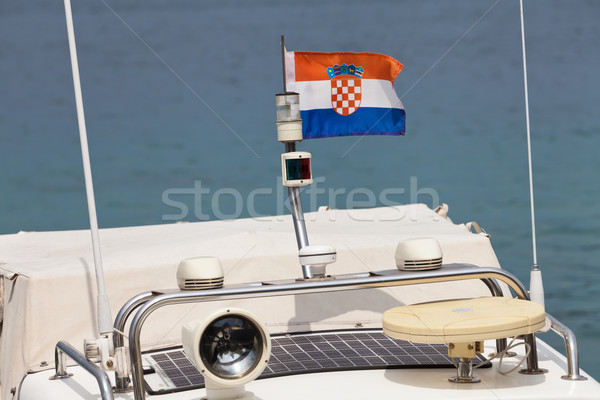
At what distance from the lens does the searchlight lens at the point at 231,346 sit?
3.36 m

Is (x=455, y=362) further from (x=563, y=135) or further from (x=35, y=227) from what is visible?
(x=563, y=135)

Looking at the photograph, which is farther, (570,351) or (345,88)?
(345,88)

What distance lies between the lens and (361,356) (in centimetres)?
411

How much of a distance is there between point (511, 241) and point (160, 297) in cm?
1334

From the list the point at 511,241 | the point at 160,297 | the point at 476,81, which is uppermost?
the point at 476,81

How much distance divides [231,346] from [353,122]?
2.37 m

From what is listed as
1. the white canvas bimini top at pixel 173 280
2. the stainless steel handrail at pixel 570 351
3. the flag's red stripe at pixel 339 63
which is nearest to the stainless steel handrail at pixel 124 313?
the white canvas bimini top at pixel 173 280

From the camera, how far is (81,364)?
11.6 feet

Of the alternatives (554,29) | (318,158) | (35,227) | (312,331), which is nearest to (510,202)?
(318,158)

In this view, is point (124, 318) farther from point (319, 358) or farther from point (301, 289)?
point (319, 358)

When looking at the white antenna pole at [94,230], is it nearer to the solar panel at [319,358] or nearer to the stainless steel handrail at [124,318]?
the stainless steel handrail at [124,318]

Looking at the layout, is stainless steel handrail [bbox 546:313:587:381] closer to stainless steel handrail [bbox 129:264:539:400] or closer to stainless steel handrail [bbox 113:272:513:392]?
stainless steel handrail [bbox 129:264:539:400]

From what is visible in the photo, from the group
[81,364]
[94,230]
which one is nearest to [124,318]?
[81,364]

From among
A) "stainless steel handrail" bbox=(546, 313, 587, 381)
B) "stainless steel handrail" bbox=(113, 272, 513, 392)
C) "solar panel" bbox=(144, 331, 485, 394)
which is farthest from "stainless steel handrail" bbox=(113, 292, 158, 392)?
"stainless steel handrail" bbox=(546, 313, 587, 381)
